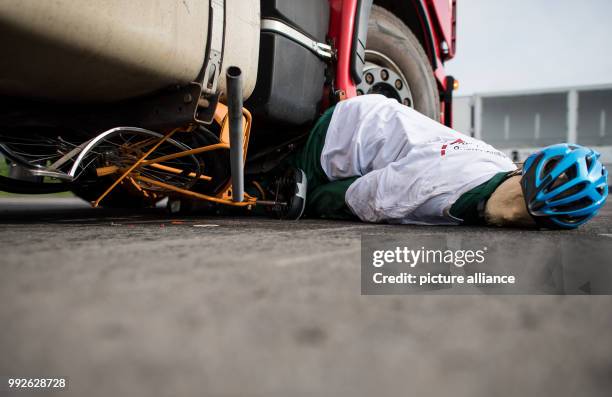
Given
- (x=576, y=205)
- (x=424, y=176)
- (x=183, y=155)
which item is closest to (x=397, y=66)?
(x=424, y=176)

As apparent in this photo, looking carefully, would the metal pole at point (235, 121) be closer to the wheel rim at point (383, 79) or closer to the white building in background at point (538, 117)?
the wheel rim at point (383, 79)

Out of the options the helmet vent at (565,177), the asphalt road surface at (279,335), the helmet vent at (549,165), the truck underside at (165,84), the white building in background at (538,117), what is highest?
the white building in background at (538,117)

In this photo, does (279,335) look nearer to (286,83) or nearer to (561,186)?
(561,186)

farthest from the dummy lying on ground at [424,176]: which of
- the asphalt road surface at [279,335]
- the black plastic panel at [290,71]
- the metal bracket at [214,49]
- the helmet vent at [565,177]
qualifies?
the asphalt road surface at [279,335]

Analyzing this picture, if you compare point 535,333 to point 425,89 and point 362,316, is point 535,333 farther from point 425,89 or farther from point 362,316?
point 425,89

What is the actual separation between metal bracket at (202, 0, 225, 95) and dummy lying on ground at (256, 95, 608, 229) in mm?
662

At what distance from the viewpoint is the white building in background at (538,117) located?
8172 mm

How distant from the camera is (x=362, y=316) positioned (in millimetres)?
450

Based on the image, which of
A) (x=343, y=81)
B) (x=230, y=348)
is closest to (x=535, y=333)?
(x=230, y=348)

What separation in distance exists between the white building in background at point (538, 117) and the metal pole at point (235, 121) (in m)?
7.56

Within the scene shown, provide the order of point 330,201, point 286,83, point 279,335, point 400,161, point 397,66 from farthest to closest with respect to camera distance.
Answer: point 397,66
point 330,201
point 286,83
point 400,161
point 279,335

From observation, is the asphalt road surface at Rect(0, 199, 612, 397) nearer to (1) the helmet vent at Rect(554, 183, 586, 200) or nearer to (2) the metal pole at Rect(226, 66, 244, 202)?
(2) the metal pole at Rect(226, 66, 244, 202)

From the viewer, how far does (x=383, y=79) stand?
2.40 m

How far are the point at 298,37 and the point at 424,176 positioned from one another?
0.81 meters
